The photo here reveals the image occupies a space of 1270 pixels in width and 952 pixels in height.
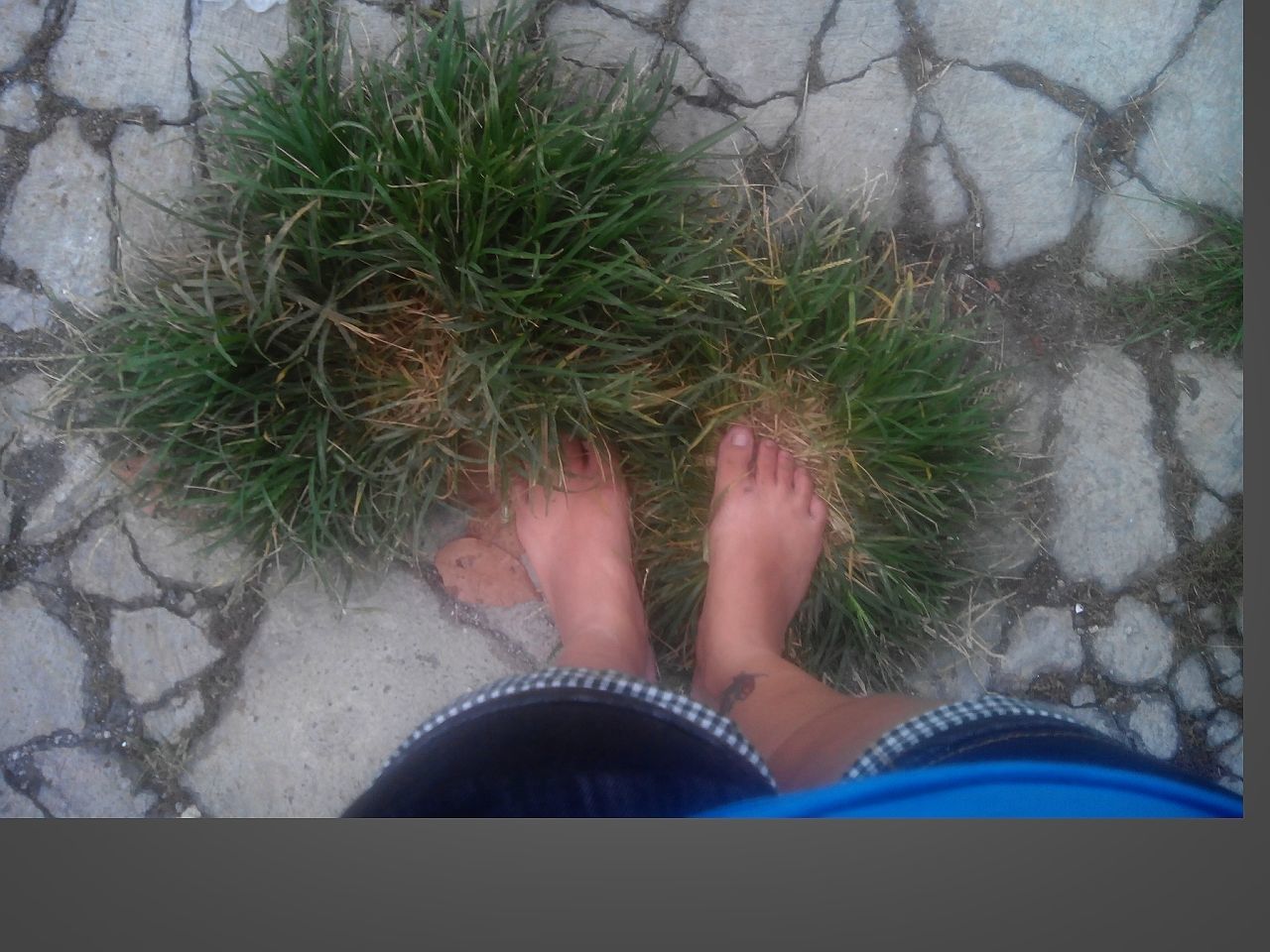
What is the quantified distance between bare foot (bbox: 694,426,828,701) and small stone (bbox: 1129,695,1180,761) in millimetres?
511

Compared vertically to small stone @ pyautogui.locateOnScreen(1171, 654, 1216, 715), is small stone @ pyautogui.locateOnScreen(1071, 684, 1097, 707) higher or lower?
lower

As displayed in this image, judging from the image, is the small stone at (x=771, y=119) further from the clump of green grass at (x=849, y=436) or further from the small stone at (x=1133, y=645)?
the small stone at (x=1133, y=645)

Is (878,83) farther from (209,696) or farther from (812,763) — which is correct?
(209,696)

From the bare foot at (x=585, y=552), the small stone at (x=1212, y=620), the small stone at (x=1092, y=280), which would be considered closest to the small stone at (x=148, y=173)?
the bare foot at (x=585, y=552)

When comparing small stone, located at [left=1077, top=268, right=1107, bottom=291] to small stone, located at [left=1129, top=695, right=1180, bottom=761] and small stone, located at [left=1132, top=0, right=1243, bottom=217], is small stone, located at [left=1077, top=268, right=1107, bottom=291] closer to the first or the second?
small stone, located at [left=1132, top=0, right=1243, bottom=217]

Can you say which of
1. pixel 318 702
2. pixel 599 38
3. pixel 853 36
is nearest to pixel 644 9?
pixel 599 38

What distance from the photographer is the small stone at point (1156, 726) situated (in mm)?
1246

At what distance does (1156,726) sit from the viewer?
125 centimetres

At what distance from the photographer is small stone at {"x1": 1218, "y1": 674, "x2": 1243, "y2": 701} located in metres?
1.25

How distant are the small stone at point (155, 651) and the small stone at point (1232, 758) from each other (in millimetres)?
1402

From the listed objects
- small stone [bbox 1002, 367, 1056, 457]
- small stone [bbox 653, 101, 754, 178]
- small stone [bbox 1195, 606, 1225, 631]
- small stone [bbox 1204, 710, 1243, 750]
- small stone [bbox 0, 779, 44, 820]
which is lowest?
small stone [bbox 0, 779, 44, 820]

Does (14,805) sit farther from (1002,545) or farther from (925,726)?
(1002,545)

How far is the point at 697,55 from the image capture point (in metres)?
1.20

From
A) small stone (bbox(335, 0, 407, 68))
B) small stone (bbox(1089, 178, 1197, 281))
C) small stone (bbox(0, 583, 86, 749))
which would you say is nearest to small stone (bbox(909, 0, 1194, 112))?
small stone (bbox(1089, 178, 1197, 281))
